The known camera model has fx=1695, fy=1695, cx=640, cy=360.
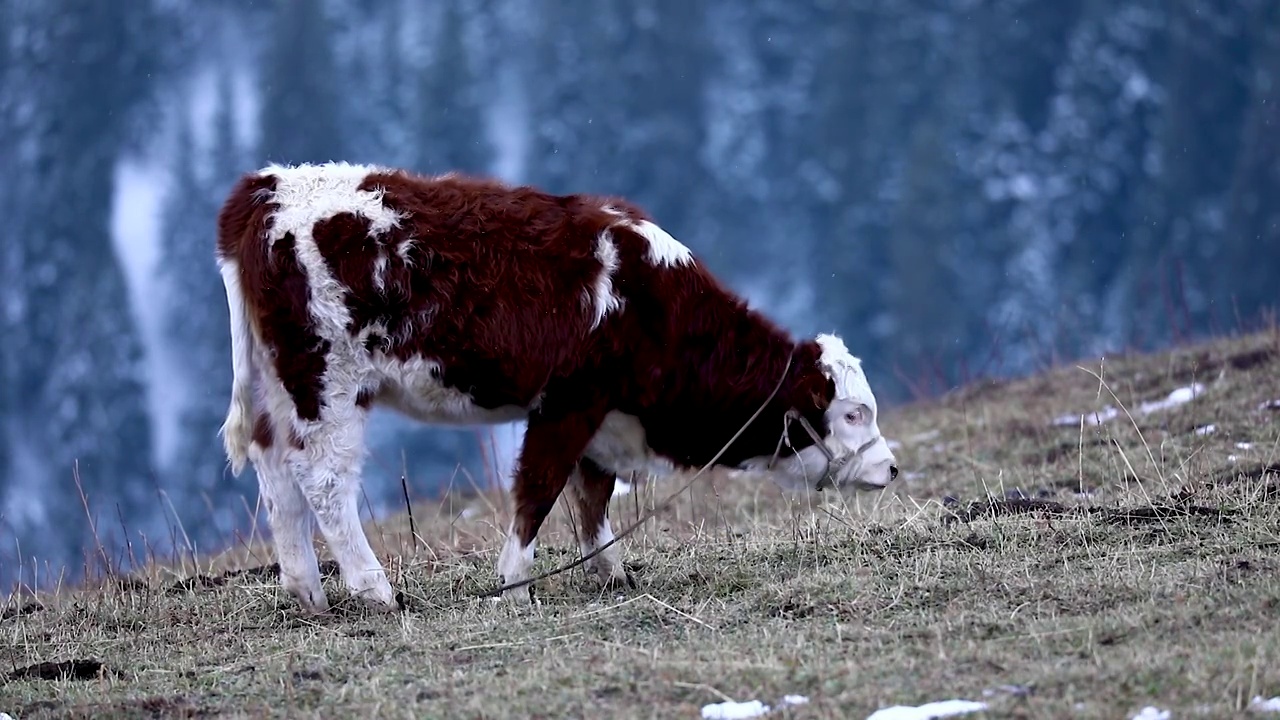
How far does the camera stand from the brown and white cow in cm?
719

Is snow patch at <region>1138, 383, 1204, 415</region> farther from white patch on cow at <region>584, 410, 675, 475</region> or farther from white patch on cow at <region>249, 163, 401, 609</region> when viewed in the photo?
white patch on cow at <region>249, 163, 401, 609</region>

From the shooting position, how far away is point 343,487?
23.9ft

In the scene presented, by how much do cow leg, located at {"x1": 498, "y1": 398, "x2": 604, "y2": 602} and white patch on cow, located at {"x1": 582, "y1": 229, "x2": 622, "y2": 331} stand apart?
44 cm

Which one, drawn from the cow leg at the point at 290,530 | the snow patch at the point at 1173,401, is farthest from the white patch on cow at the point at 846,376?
the snow patch at the point at 1173,401

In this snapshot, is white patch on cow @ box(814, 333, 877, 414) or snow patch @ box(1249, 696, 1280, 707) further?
white patch on cow @ box(814, 333, 877, 414)

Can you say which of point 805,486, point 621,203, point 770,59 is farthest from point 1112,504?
point 770,59

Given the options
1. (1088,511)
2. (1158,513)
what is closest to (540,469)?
(1088,511)

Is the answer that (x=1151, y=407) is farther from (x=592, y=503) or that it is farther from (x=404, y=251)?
(x=404, y=251)

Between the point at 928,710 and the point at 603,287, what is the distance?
3.00 meters

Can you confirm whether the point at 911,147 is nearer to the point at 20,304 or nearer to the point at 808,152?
the point at 808,152

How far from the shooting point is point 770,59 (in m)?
99.7

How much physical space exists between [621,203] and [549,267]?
0.71 m

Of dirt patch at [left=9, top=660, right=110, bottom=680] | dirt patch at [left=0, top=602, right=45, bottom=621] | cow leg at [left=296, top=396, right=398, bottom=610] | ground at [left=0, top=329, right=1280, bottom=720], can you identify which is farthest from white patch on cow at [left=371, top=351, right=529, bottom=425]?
dirt patch at [left=0, top=602, right=45, bottom=621]

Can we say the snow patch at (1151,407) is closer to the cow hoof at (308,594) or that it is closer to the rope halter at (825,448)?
the rope halter at (825,448)
